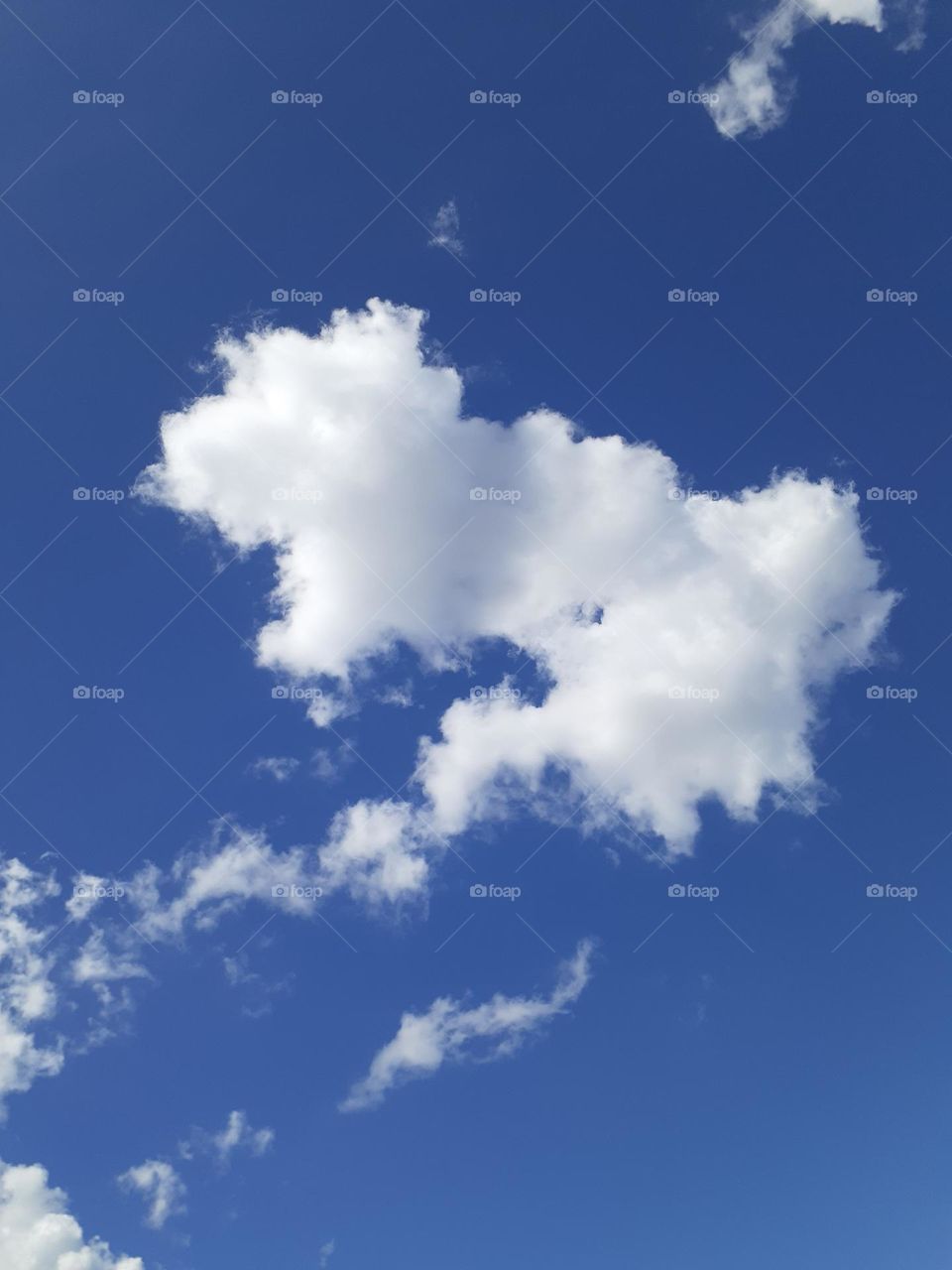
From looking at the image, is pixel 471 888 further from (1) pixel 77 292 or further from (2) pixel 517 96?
(2) pixel 517 96

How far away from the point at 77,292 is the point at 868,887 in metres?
57.9

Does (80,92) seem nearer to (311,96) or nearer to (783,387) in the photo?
(311,96)

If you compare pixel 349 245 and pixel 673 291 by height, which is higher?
pixel 673 291

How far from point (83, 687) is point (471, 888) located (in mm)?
25610

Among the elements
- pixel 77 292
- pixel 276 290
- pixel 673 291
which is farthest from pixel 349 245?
pixel 673 291

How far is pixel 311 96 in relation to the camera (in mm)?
45531

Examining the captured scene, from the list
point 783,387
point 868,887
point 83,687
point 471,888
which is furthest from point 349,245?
point 868,887

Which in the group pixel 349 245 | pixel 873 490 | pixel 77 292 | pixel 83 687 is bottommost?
pixel 83 687

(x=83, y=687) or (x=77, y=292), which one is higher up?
(x=77, y=292)

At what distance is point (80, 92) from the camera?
45.0 m

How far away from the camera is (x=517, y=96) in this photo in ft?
149

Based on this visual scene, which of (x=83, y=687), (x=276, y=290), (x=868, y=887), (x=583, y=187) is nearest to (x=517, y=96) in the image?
(x=583, y=187)

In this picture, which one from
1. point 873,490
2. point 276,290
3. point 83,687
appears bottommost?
point 83,687

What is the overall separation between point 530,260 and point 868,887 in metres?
41.8
